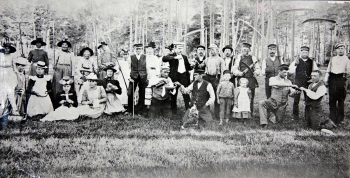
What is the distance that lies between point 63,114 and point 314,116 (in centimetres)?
394

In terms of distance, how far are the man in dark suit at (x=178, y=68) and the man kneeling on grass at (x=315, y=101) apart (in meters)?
1.89

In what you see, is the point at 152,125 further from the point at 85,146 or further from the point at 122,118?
the point at 85,146

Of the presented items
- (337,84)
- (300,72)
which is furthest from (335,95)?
(300,72)

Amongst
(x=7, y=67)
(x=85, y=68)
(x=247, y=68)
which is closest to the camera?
(x=7, y=67)

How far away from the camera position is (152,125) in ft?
15.3

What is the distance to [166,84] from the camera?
4.76 m

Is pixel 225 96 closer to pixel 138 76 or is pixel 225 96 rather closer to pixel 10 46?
pixel 138 76

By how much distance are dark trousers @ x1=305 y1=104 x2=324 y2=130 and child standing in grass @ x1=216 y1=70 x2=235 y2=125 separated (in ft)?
4.25

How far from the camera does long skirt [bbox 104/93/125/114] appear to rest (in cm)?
469

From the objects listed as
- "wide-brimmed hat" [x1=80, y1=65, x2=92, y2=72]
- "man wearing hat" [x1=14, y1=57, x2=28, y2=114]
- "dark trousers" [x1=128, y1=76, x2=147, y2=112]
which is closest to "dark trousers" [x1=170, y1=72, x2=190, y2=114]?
"dark trousers" [x1=128, y1=76, x2=147, y2=112]

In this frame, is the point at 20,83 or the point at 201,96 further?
the point at 201,96

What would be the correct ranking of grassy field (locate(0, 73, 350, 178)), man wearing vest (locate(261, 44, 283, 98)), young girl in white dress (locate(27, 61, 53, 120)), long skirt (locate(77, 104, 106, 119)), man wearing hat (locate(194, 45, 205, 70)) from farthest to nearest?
man wearing vest (locate(261, 44, 283, 98)), man wearing hat (locate(194, 45, 205, 70)), long skirt (locate(77, 104, 106, 119)), young girl in white dress (locate(27, 61, 53, 120)), grassy field (locate(0, 73, 350, 178))

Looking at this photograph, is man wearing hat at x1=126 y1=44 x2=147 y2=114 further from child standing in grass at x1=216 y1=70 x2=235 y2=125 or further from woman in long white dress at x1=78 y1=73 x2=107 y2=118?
child standing in grass at x1=216 y1=70 x2=235 y2=125

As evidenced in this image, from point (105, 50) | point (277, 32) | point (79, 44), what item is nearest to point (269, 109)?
point (277, 32)
